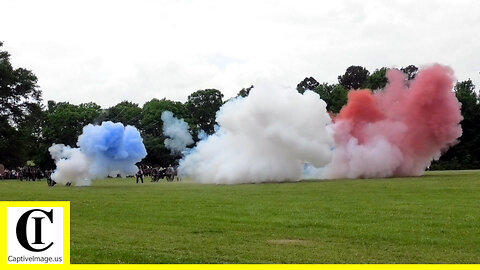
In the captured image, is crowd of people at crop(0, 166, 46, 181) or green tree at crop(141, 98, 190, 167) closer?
crowd of people at crop(0, 166, 46, 181)

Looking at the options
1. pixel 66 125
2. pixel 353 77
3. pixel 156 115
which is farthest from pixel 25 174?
pixel 353 77

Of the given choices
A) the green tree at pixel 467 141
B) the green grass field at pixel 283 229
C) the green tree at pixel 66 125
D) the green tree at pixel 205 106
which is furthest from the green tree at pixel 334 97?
the green grass field at pixel 283 229

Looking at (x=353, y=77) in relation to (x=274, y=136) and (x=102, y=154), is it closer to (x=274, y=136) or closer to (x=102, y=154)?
(x=274, y=136)

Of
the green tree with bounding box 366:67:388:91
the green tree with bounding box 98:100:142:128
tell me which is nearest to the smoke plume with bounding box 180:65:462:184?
the green tree with bounding box 366:67:388:91

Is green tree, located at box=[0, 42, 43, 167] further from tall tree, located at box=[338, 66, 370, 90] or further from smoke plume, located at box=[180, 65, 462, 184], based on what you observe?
tall tree, located at box=[338, 66, 370, 90]

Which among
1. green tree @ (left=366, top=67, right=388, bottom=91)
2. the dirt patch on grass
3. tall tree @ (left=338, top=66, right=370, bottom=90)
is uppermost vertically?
tall tree @ (left=338, top=66, right=370, bottom=90)

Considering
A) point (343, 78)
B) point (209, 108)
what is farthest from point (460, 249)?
point (343, 78)

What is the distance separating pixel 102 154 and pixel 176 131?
2122 cm

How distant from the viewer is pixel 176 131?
7125 cm

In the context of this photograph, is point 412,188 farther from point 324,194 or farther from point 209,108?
point 209,108

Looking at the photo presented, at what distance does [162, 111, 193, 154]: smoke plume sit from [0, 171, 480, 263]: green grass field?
38.8m

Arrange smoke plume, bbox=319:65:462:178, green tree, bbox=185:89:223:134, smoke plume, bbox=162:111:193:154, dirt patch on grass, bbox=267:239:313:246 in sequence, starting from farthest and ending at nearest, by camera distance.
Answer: green tree, bbox=185:89:223:134 → smoke plume, bbox=162:111:193:154 → smoke plume, bbox=319:65:462:178 → dirt patch on grass, bbox=267:239:313:246

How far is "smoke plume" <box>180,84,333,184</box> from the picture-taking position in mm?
50812

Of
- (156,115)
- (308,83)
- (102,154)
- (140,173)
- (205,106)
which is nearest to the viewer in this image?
(102,154)
